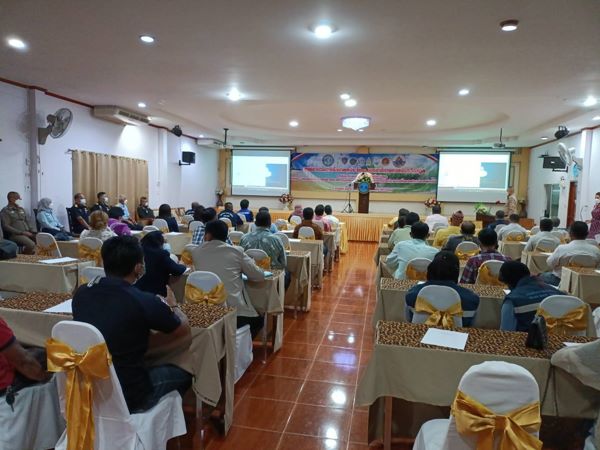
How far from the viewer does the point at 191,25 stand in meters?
4.03

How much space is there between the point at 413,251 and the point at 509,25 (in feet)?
7.19

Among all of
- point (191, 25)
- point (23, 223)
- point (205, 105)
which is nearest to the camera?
point (191, 25)

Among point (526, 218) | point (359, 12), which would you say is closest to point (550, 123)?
point (526, 218)

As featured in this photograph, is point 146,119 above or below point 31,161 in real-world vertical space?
above

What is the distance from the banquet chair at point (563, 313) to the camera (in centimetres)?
249

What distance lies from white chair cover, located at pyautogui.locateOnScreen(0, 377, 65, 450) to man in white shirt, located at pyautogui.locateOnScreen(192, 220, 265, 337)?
1.35 m

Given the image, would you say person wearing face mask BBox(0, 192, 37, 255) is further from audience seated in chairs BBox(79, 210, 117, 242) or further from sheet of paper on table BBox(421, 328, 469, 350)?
sheet of paper on table BBox(421, 328, 469, 350)

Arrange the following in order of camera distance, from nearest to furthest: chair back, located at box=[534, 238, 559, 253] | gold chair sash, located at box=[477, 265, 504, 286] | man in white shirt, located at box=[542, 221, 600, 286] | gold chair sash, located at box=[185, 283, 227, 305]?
1. gold chair sash, located at box=[185, 283, 227, 305]
2. gold chair sash, located at box=[477, 265, 504, 286]
3. man in white shirt, located at box=[542, 221, 600, 286]
4. chair back, located at box=[534, 238, 559, 253]

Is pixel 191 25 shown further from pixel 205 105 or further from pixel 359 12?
pixel 205 105

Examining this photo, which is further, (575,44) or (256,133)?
(256,133)

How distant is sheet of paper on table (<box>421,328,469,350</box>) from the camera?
2025mm

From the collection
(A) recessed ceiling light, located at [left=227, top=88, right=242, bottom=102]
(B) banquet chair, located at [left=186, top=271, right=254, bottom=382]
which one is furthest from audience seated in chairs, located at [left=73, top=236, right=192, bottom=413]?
(A) recessed ceiling light, located at [left=227, top=88, right=242, bottom=102]

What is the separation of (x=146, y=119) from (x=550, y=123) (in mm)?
9048

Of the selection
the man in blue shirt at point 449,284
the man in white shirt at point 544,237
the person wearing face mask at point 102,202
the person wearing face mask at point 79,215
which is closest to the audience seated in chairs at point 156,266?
the man in blue shirt at point 449,284
